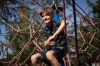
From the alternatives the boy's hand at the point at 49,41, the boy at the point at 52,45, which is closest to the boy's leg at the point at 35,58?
the boy at the point at 52,45

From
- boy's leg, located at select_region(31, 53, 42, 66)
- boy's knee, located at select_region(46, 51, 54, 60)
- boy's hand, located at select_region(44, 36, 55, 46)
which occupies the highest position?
boy's hand, located at select_region(44, 36, 55, 46)

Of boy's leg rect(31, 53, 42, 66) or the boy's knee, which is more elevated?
the boy's knee

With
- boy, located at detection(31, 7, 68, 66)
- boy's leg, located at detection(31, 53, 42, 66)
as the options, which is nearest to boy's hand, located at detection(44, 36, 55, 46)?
boy, located at detection(31, 7, 68, 66)

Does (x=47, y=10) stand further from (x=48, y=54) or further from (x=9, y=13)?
(x=9, y=13)

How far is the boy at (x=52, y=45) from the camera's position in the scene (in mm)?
1674

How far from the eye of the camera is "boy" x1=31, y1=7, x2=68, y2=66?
167 centimetres

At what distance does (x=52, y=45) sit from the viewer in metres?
1.76

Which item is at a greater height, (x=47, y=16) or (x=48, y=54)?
(x=47, y=16)

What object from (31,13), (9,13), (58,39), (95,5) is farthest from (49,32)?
(95,5)

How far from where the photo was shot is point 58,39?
180 cm

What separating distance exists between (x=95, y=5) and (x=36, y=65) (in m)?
11.5

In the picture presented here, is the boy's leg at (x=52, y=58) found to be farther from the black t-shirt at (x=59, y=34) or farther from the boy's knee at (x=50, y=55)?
the black t-shirt at (x=59, y=34)

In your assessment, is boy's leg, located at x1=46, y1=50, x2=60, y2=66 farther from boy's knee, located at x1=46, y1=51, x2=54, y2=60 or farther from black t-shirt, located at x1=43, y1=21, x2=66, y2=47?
black t-shirt, located at x1=43, y1=21, x2=66, y2=47

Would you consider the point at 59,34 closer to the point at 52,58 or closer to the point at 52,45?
the point at 52,45
